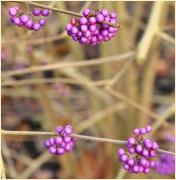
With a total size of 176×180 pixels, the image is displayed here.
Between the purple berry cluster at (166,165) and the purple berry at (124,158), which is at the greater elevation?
the purple berry at (124,158)

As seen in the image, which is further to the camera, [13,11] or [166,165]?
[166,165]

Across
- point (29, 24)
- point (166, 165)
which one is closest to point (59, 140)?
point (29, 24)

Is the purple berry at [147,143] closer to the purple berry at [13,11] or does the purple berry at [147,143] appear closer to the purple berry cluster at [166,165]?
the purple berry at [13,11]

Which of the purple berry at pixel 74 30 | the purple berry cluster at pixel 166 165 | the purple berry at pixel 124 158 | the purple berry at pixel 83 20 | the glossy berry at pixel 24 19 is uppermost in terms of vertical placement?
the glossy berry at pixel 24 19

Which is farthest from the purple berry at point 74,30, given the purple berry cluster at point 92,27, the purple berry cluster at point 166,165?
the purple berry cluster at point 166,165

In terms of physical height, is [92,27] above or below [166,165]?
above

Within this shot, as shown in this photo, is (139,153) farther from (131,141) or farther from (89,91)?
(89,91)

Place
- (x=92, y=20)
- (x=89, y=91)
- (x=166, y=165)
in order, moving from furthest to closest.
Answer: (x=89, y=91)
(x=166, y=165)
(x=92, y=20)
